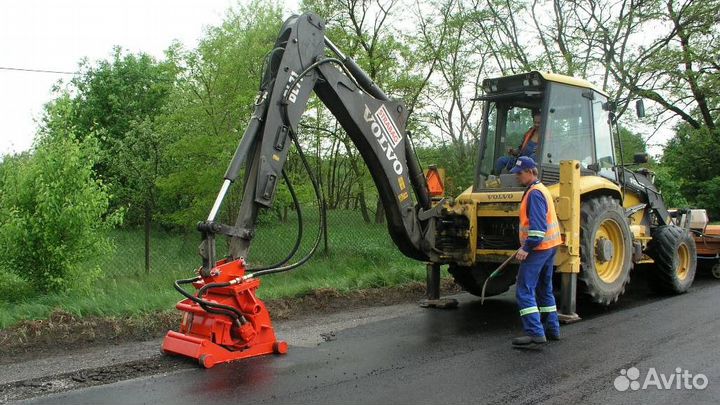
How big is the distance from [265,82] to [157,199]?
6.82m

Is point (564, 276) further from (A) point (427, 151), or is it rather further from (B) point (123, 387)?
(A) point (427, 151)

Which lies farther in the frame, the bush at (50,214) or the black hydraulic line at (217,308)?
the bush at (50,214)

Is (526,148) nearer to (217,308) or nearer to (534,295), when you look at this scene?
(534,295)

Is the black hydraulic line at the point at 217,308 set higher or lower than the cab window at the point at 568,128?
lower

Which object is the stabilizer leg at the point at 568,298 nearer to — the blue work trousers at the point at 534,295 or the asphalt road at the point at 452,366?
the asphalt road at the point at 452,366

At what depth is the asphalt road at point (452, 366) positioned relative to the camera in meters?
4.44

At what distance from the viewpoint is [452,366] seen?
5250mm

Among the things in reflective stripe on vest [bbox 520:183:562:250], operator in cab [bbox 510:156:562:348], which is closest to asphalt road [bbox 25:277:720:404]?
operator in cab [bbox 510:156:562:348]

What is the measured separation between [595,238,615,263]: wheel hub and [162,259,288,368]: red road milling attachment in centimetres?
411

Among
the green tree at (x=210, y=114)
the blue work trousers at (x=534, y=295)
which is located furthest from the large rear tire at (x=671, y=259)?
the green tree at (x=210, y=114)

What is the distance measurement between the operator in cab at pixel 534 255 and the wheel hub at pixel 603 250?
1350 mm

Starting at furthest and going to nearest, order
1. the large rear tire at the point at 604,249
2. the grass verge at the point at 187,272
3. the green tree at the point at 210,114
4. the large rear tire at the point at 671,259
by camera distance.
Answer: the green tree at the point at 210,114, the large rear tire at the point at 671,259, the large rear tire at the point at 604,249, the grass verge at the point at 187,272

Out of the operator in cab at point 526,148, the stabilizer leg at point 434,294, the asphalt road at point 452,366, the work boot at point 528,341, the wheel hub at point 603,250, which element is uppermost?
the operator in cab at point 526,148

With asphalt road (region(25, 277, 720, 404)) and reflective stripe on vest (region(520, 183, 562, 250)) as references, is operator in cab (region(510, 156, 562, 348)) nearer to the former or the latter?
reflective stripe on vest (region(520, 183, 562, 250))
